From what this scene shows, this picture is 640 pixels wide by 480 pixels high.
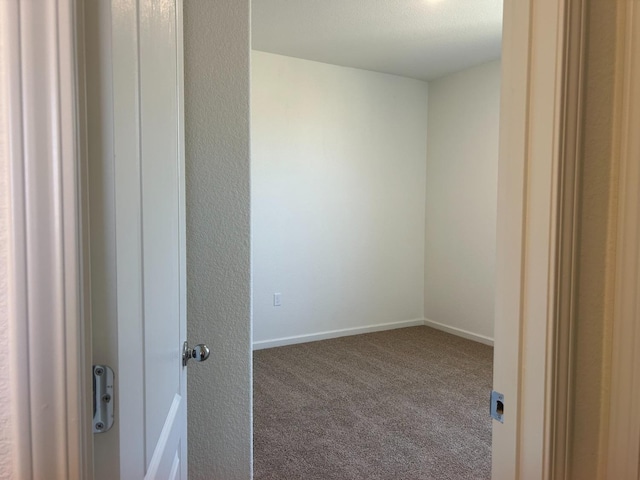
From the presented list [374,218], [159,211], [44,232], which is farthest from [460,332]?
[44,232]

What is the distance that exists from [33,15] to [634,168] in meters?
0.87

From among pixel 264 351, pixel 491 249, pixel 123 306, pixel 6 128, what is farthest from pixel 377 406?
pixel 6 128

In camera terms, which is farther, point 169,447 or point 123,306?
point 169,447

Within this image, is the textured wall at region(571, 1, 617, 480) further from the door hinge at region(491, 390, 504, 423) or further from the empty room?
the empty room

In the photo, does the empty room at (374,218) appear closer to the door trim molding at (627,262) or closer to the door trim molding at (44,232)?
the door trim molding at (627,262)

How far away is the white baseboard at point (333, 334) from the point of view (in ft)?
14.0

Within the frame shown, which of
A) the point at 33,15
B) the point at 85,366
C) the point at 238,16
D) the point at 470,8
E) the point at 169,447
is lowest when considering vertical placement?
the point at 169,447

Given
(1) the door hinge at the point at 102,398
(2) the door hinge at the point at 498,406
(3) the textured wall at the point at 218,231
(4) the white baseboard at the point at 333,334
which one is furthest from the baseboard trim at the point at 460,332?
(1) the door hinge at the point at 102,398

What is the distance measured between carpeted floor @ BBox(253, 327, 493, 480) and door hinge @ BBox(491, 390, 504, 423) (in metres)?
1.52

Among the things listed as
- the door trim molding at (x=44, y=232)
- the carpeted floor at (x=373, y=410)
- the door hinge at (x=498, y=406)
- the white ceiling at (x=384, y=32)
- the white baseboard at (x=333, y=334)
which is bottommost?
the carpeted floor at (x=373, y=410)

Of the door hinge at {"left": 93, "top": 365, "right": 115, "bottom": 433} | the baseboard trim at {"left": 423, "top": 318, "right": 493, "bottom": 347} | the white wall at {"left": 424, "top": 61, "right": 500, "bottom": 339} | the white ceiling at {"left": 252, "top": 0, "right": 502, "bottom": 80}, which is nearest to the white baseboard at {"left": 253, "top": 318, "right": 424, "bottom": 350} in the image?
the baseboard trim at {"left": 423, "top": 318, "right": 493, "bottom": 347}

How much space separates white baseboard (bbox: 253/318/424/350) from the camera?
4.26 metres

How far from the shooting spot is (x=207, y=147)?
4.68 ft

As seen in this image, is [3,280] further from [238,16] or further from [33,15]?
[238,16]
